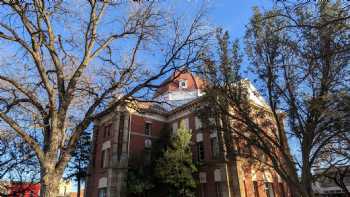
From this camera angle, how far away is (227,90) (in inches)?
588

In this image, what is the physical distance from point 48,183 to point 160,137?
72.5 feet

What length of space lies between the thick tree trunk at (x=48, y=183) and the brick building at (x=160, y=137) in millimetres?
14116

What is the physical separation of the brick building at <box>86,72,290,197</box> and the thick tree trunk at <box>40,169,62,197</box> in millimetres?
14116

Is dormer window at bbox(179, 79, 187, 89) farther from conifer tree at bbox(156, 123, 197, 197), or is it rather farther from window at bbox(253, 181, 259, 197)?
window at bbox(253, 181, 259, 197)

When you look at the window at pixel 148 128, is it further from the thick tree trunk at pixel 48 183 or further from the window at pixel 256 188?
the thick tree trunk at pixel 48 183

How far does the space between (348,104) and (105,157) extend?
2324 centimetres

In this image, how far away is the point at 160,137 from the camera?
27.9m

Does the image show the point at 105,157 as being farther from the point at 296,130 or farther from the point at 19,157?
the point at 296,130

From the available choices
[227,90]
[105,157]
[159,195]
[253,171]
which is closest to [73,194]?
[105,157]

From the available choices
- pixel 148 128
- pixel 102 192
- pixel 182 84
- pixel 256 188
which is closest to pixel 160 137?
pixel 148 128

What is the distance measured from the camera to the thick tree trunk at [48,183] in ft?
19.4

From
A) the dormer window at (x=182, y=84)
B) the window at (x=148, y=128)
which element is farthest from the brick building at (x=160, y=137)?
the dormer window at (x=182, y=84)

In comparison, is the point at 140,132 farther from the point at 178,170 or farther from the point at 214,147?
the point at 214,147

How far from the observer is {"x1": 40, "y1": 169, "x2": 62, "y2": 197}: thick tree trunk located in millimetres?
5914
